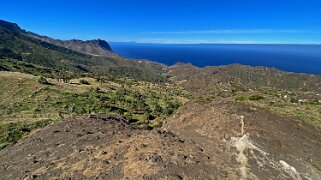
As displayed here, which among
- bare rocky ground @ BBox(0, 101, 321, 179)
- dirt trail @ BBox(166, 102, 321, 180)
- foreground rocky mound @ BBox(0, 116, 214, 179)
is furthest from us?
dirt trail @ BBox(166, 102, 321, 180)

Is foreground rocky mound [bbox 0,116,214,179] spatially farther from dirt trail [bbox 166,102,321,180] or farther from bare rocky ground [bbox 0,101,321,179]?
dirt trail [bbox 166,102,321,180]

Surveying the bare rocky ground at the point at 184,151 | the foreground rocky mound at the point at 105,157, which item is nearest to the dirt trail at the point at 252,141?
the bare rocky ground at the point at 184,151

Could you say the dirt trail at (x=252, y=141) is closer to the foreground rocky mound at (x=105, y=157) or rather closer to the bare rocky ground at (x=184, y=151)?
the bare rocky ground at (x=184, y=151)

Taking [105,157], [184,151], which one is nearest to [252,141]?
[184,151]

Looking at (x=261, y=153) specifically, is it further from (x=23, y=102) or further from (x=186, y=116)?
(x=23, y=102)

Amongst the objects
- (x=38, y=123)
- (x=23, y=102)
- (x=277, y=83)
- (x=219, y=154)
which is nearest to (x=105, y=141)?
(x=219, y=154)

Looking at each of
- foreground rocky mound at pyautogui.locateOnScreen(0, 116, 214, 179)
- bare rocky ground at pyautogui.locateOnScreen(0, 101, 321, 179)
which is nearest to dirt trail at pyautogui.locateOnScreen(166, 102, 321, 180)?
bare rocky ground at pyautogui.locateOnScreen(0, 101, 321, 179)

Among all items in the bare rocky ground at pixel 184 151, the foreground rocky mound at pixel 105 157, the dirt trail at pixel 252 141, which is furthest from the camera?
the dirt trail at pixel 252 141
